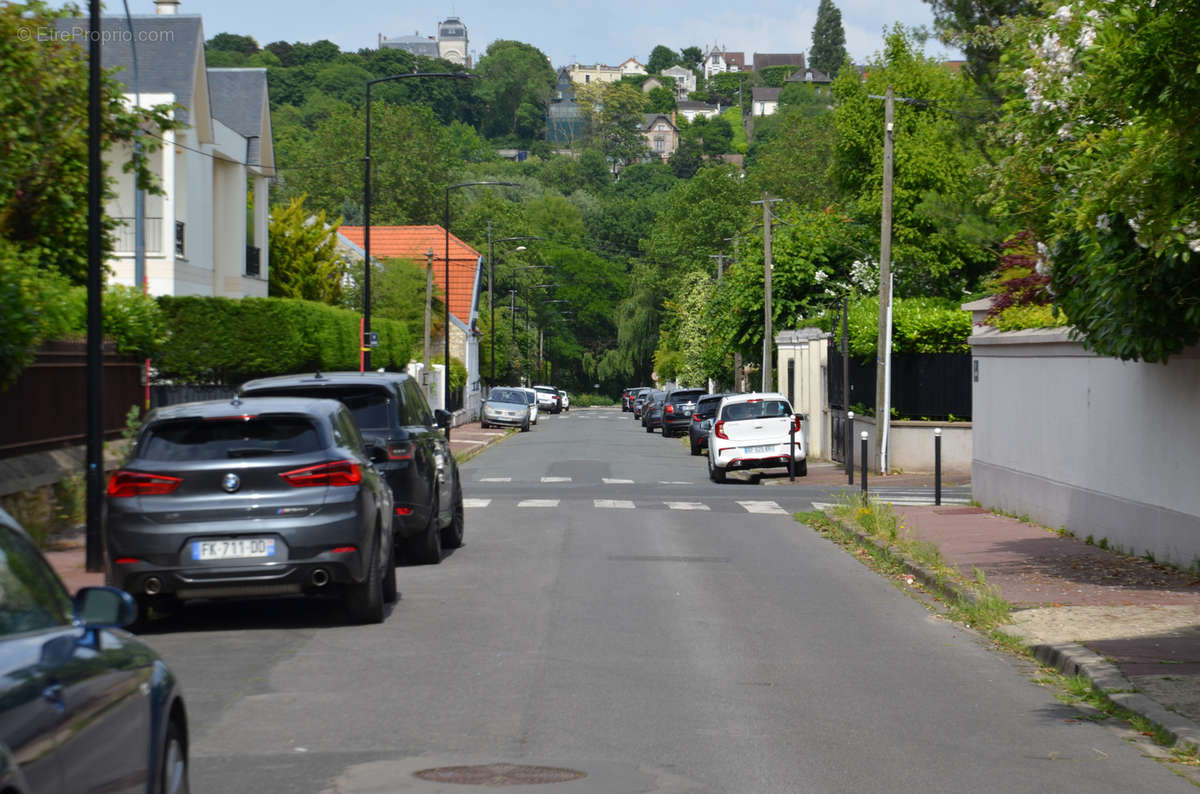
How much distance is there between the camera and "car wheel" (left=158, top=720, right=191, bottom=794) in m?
5.02

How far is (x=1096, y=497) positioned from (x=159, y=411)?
32.7 feet

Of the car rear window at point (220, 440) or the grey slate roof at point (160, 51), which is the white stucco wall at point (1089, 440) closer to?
the car rear window at point (220, 440)

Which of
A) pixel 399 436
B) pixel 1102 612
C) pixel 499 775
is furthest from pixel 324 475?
pixel 1102 612

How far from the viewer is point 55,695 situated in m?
3.94

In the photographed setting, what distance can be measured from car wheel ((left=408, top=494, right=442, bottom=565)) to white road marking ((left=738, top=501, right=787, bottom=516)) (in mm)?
8451

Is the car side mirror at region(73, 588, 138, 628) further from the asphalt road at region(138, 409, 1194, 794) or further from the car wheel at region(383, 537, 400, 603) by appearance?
the car wheel at region(383, 537, 400, 603)

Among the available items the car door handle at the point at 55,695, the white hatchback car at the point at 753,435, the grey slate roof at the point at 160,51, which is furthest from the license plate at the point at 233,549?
the grey slate roof at the point at 160,51

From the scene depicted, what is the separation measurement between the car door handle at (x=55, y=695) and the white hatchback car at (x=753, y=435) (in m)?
26.6

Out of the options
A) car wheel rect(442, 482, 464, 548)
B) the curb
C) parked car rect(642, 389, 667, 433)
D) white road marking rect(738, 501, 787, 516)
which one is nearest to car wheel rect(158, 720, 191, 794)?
the curb

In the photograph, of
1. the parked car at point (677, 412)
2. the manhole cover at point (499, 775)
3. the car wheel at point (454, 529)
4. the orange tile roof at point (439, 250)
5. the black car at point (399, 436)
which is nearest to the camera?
the manhole cover at point (499, 775)

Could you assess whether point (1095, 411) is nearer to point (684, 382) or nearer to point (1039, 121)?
point (1039, 121)

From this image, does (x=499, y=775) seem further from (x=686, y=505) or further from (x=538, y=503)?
(x=686, y=505)

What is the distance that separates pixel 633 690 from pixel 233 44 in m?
179

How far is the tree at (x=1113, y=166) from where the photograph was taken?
8359 millimetres
